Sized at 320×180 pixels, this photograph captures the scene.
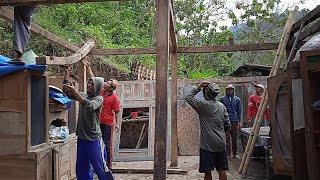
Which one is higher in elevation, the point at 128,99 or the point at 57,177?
the point at 128,99

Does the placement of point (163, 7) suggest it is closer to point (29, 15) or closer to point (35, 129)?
point (29, 15)

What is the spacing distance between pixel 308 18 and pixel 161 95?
13.1ft

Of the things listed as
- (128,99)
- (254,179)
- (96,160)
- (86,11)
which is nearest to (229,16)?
(86,11)

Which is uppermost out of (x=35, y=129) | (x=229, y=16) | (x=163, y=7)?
(x=229, y=16)

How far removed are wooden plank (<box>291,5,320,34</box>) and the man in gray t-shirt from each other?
7.88ft

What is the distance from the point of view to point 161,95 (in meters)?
4.17

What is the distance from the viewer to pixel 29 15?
15.2 feet

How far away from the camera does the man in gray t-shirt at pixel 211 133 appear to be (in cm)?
546

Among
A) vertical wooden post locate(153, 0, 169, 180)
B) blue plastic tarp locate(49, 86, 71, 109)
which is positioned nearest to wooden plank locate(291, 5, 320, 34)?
vertical wooden post locate(153, 0, 169, 180)

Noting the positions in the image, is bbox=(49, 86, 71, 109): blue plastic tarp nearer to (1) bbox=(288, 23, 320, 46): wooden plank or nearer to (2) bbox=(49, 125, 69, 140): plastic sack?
(2) bbox=(49, 125, 69, 140): plastic sack

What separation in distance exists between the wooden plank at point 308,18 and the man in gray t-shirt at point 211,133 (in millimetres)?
2403

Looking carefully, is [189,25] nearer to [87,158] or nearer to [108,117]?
[108,117]

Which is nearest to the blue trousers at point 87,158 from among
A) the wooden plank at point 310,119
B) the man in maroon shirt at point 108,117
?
the man in maroon shirt at point 108,117

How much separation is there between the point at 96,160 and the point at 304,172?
2855 millimetres
